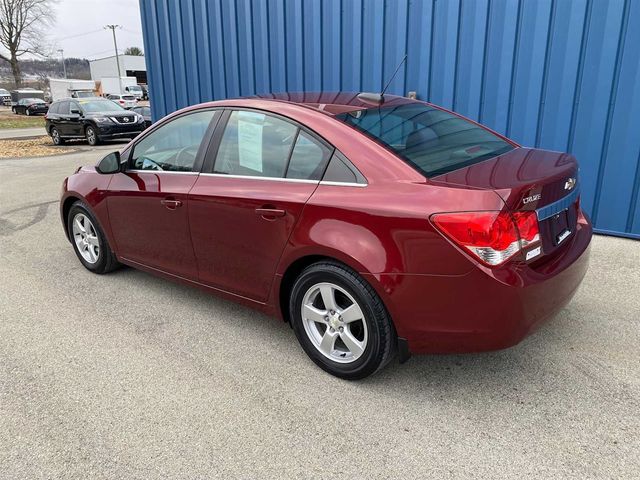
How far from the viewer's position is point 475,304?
2.37m

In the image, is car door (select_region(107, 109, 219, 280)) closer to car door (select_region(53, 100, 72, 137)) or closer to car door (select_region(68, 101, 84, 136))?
car door (select_region(68, 101, 84, 136))

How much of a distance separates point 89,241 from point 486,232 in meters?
3.67

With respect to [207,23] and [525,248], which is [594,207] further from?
[207,23]

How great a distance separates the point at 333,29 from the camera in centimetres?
648

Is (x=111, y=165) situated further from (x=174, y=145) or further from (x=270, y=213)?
(x=270, y=213)

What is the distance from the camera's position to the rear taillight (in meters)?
2.30

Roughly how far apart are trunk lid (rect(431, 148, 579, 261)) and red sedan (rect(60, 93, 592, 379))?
0.01m

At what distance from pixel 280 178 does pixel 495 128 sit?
11.6 ft

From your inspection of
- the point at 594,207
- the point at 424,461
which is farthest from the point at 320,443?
the point at 594,207

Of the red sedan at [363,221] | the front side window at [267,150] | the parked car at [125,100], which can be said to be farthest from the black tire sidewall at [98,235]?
the parked car at [125,100]

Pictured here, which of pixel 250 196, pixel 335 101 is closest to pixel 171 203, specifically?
pixel 250 196

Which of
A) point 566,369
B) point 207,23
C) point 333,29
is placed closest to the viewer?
point 566,369

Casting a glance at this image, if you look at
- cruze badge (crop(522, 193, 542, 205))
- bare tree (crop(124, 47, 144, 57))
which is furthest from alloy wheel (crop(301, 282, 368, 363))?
bare tree (crop(124, 47, 144, 57))

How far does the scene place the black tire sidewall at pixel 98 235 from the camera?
4.44m
